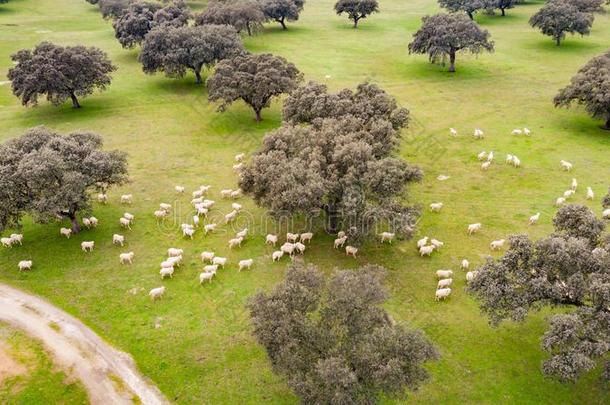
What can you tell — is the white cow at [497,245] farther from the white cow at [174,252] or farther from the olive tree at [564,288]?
the white cow at [174,252]

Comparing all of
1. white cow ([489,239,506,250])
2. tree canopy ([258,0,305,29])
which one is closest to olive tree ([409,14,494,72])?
tree canopy ([258,0,305,29])

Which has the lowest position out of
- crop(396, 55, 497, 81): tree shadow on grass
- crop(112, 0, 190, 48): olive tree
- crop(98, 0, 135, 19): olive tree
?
crop(396, 55, 497, 81): tree shadow on grass

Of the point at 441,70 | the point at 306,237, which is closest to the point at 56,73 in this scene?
the point at 306,237

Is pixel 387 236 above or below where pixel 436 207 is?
below

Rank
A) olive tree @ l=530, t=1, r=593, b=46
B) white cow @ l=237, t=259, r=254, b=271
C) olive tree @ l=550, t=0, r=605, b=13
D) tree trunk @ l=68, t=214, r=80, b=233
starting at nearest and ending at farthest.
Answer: white cow @ l=237, t=259, r=254, b=271 → tree trunk @ l=68, t=214, r=80, b=233 → olive tree @ l=530, t=1, r=593, b=46 → olive tree @ l=550, t=0, r=605, b=13

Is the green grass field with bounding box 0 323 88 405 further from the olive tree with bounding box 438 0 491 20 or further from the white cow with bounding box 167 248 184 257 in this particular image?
the olive tree with bounding box 438 0 491 20

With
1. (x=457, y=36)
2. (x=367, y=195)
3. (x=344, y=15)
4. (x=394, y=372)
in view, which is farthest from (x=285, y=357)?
(x=344, y=15)

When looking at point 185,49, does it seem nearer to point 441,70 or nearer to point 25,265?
point 441,70
